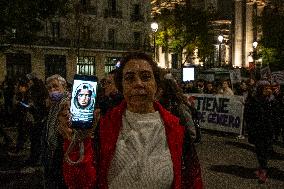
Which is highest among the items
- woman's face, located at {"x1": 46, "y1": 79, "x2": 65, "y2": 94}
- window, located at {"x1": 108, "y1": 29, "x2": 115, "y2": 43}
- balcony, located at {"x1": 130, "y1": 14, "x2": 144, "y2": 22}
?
balcony, located at {"x1": 130, "y1": 14, "x2": 144, "y2": 22}

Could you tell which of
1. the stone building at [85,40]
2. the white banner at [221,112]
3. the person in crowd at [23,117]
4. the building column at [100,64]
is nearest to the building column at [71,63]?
the stone building at [85,40]

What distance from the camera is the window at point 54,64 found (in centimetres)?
4784

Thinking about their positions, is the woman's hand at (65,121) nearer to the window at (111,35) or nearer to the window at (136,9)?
the window at (111,35)

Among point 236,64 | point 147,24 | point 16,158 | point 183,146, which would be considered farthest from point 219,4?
point 183,146

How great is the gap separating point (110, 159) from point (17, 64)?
145ft

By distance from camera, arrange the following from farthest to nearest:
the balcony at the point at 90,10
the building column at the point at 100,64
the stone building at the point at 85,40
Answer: the building column at the point at 100,64
the balcony at the point at 90,10
the stone building at the point at 85,40

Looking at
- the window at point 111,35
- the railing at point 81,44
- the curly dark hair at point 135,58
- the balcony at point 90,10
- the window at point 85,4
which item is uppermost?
the window at point 85,4

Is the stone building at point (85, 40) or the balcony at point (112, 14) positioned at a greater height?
the balcony at point (112, 14)

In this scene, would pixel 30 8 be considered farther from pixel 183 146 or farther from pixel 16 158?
pixel 183 146

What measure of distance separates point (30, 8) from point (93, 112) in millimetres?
12483

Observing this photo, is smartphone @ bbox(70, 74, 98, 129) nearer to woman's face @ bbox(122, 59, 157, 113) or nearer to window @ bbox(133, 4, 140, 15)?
woman's face @ bbox(122, 59, 157, 113)

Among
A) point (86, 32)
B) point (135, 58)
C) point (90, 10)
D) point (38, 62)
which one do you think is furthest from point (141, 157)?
point (90, 10)

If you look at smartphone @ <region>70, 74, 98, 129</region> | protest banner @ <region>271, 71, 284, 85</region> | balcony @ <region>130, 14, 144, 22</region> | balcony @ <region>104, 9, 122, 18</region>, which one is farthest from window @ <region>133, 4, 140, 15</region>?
smartphone @ <region>70, 74, 98, 129</region>

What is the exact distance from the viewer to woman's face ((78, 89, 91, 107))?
7.51ft
